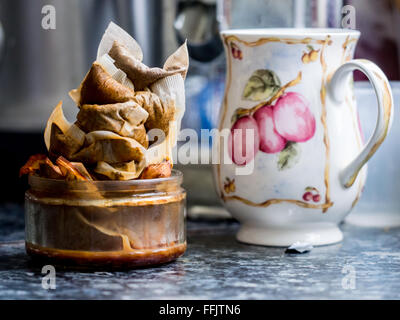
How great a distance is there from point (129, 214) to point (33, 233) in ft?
0.32

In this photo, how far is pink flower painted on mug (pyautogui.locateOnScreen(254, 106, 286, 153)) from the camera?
766 mm

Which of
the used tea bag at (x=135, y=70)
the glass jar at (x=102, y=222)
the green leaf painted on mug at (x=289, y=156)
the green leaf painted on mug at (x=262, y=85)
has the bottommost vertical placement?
the glass jar at (x=102, y=222)

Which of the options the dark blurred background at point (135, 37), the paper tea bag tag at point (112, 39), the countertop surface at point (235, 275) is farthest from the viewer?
the dark blurred background at point (135, 37)

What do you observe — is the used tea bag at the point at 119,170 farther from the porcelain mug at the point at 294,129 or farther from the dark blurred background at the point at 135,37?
the dark blurred background at the point at 135,37

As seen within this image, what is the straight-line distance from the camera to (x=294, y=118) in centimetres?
77

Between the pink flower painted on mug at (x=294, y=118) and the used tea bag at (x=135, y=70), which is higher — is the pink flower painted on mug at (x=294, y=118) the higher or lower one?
the lower one

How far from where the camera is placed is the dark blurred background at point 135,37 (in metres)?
1.06

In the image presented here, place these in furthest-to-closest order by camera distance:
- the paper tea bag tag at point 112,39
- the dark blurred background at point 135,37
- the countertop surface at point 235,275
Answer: the dark blurred background at point 135,37 → the paper tea bag tag at point 112,39 → the countertop surface at point 235,275

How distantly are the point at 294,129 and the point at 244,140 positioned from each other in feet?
0.17

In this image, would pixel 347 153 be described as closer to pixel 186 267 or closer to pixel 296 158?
pixel 296 158

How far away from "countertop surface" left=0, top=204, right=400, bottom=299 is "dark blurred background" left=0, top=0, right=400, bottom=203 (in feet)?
0.96

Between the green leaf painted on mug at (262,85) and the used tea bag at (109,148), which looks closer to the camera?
the used tea bag at (109,148)

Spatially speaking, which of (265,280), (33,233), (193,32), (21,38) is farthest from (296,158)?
(21,38)

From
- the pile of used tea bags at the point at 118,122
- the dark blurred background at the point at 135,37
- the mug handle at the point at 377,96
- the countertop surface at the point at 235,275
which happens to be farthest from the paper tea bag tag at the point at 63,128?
the dark blurred background at the point at 135,37
